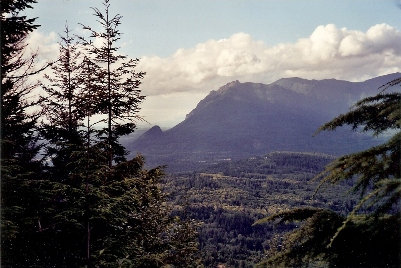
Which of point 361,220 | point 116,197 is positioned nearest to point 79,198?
point 116,197

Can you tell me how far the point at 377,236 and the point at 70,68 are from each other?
16.8 metres

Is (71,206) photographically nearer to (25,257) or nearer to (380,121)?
(25,257)

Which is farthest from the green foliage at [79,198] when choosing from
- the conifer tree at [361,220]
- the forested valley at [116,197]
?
the conifer tree at [361,220]

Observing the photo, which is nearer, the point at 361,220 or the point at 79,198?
the point at 361,220

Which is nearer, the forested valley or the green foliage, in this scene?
the forested valley

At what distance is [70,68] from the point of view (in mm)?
18109

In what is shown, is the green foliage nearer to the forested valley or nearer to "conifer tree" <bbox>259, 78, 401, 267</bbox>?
the forested valley

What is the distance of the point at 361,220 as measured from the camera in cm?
516

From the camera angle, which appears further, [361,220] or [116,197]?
[116,197]

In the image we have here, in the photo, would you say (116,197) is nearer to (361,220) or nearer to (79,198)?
(79,198)

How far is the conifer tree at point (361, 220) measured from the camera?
455cm

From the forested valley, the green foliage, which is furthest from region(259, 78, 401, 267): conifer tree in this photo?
the green foliage

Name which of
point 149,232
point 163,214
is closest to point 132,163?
point 149,232

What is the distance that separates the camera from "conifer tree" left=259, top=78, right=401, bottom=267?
4.55 meters
